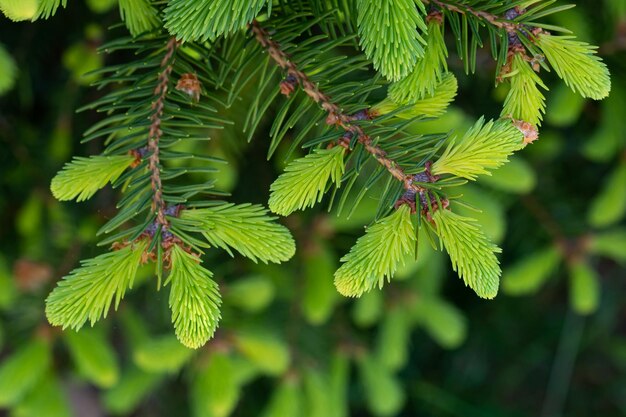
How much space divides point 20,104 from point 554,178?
1.21 m

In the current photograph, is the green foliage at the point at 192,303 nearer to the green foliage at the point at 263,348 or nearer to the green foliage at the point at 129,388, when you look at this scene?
the green foliage at the point at 263,348

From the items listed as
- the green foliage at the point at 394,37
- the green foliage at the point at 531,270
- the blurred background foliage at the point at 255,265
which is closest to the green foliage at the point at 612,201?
the blurred background foliage at the point at 255,265

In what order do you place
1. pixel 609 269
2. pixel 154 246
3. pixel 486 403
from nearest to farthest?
pixel 154 246 → pixel 486 403 → pixel 609 269

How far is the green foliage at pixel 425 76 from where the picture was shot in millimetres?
599

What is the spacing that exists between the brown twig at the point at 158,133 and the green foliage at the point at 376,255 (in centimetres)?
18

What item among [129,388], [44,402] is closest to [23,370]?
[44,402]

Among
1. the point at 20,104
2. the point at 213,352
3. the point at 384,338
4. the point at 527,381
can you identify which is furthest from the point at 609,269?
the point at 20,104

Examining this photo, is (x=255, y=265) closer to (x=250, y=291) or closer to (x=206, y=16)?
(x=250, y=291)

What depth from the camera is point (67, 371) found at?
1347 mm

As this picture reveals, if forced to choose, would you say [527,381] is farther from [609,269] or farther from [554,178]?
[554,178]

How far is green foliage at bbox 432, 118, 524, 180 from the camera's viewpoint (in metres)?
0.58

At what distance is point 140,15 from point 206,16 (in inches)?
5.7

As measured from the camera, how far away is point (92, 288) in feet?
1.94

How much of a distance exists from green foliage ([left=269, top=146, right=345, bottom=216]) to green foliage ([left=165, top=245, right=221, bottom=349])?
0.30 feet
